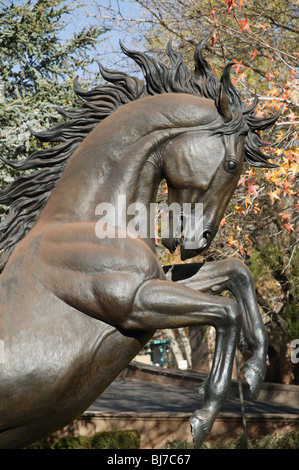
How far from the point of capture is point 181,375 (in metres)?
19.2

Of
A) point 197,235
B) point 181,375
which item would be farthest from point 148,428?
point 197,235

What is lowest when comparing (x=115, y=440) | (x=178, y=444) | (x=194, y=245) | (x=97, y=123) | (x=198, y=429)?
(x=178, y=444)

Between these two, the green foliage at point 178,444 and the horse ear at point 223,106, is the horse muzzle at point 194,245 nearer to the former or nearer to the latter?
the horse ear at point 223,106

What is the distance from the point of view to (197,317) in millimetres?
2664

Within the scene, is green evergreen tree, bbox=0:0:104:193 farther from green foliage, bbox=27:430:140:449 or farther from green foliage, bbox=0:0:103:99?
green foliage, bbox=27:430:140:449

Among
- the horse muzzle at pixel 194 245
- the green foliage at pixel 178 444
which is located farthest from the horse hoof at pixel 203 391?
the green foliage at pixel 178 444

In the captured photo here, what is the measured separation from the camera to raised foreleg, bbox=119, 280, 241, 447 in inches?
104

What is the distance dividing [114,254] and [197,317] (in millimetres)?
479

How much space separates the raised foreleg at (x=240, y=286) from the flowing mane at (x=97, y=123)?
0.61 meters

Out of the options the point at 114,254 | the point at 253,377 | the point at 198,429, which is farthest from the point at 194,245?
the point at 198,429

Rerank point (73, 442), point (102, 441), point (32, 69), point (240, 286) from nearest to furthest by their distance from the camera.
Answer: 1. point (240, 286)
2. point (32, 69)
3. point (73, 442)
4. point (102, 441)

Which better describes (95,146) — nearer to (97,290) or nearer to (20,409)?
(97,290)

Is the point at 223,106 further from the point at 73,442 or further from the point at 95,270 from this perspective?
the point at 73,442

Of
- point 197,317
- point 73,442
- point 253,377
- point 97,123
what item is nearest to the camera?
point 197,317
